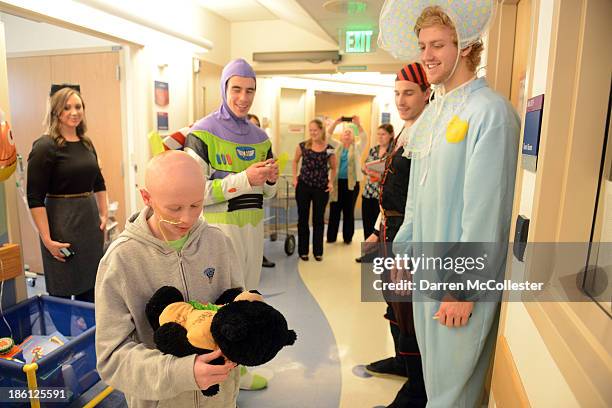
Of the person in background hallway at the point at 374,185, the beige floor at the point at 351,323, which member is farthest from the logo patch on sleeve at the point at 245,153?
the person in background hallway at the point at 374,185

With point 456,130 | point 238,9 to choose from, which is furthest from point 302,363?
point 238,9

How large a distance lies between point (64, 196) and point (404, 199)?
1.90 meters

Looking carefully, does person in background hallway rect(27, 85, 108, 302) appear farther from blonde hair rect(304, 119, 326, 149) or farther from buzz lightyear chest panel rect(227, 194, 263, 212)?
blonde hair rect(304, 119, 326, 149)

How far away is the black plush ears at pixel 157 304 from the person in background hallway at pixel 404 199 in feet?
4.19

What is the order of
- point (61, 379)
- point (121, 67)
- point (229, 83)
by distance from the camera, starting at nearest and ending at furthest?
point (61, 379) → point (229, 83) → point (121, 67)

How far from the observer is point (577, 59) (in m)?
0.90

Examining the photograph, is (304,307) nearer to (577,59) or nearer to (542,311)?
(542,311)

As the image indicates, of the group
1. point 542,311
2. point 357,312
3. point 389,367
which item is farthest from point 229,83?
point 357,312

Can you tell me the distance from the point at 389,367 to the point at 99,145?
3123 millimetres

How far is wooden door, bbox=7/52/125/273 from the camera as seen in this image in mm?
3670

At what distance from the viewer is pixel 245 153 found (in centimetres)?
211

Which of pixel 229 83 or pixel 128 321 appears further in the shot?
pixel 229 83

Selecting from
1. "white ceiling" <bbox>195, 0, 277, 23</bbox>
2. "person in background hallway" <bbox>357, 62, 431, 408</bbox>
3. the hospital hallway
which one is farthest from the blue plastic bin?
"white ceiling" <bbox>195, 0, 277, 23</bbox>

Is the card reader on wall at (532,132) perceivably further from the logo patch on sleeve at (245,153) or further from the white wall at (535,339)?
the logo patch on sleeve at (245,153)
